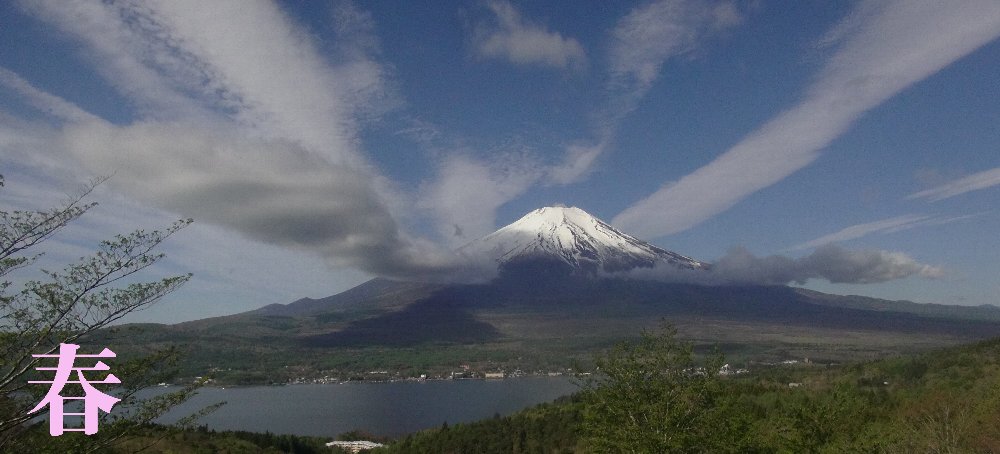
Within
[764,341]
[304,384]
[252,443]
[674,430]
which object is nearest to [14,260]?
[674,430]

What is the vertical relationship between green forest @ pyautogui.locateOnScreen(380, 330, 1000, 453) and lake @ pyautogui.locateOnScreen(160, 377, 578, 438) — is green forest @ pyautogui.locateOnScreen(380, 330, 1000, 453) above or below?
above

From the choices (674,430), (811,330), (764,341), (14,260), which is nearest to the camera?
(14,260)

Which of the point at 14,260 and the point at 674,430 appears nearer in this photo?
the point at 14,260

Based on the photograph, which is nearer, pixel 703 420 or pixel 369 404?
pixel 703 420

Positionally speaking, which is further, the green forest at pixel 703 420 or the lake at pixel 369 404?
the lake at pixel 369 404

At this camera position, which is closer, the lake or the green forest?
the green forest

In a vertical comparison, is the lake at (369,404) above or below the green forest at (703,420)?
below

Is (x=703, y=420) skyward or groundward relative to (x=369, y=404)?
skyward

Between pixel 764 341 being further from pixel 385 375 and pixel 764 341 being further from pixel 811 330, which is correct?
pixel 385 375
